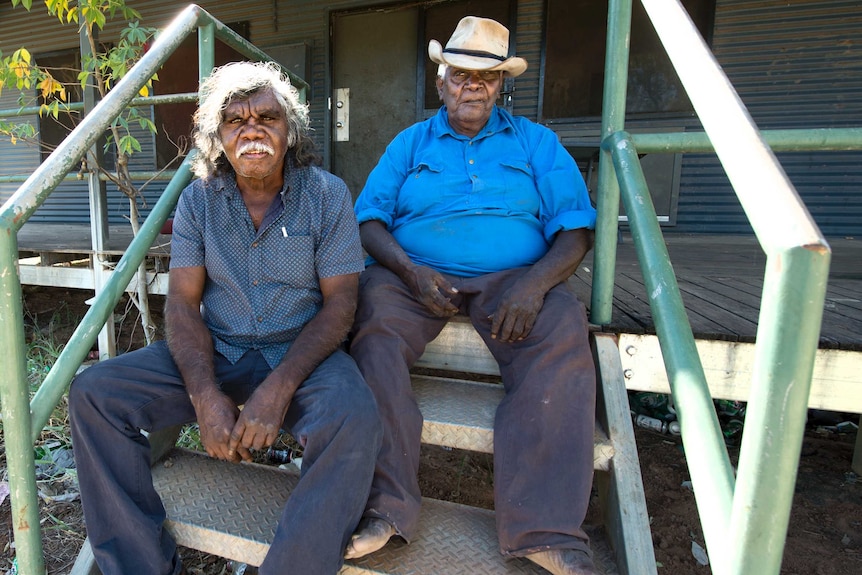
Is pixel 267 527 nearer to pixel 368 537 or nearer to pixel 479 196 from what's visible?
pixel 368 537

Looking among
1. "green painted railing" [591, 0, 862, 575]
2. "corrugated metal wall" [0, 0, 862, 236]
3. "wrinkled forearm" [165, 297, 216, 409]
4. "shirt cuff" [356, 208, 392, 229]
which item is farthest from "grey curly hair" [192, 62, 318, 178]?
"corrugated metal wall" [0, 0, 862, 236]

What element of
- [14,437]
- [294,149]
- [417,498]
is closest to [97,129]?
[294,149]

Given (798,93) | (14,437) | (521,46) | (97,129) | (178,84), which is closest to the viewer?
(14,437)

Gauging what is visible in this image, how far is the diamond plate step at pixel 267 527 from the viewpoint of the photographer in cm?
142

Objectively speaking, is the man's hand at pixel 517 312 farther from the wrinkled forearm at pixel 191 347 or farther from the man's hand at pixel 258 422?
the wrinkled forearm at pixel 191 347

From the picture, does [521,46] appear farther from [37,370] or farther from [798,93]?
[37,370]

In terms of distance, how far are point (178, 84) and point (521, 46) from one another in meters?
4.52

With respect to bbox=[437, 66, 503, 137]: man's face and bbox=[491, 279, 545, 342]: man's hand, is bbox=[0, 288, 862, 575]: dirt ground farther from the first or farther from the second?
bbox=[437, 66, 503, 137]: man's face

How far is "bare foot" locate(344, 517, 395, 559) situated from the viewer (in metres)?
1.37

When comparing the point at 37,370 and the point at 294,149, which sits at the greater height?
the point at 294,149

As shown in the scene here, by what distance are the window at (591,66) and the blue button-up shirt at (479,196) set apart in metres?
3.70

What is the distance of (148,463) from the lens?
5.04ft

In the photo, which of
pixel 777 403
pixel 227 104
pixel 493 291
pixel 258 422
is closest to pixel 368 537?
pixel 258 422

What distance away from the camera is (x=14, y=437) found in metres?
1.38
